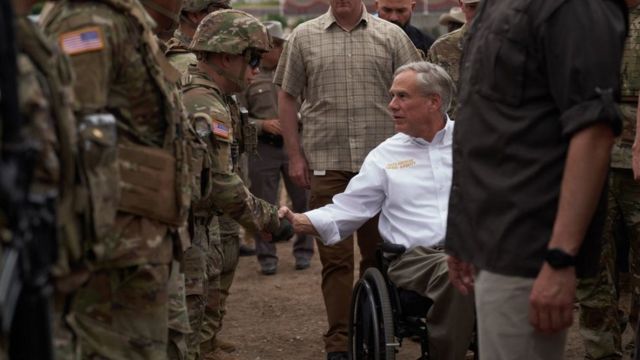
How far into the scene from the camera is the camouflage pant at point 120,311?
3746 millimetres

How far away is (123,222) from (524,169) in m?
1.25

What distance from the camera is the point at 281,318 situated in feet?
26.3

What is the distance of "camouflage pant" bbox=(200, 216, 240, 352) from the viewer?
20.1 feet

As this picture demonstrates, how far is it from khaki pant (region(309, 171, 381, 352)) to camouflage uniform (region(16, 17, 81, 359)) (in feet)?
11.3

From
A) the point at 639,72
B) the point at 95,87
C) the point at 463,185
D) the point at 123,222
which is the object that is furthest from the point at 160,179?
the point at 639,72

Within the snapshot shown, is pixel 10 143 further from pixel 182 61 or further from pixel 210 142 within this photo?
pixel 182 61

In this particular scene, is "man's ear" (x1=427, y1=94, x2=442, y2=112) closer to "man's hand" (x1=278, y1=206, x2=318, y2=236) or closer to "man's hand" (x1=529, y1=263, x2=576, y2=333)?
"man's hand" (x1=278, y1=206, x2=318, y2=236)

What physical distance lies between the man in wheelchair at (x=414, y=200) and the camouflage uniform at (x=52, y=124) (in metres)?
2.05

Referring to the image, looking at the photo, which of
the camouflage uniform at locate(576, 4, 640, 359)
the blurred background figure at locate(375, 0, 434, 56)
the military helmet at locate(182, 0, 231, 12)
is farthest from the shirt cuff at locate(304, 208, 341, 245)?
the blurred background figure at locate(375, 0, 434, 56)

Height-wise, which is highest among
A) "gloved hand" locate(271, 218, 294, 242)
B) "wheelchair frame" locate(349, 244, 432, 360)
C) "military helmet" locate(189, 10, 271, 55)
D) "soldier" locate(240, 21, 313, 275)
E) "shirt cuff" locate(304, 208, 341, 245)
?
"military helmet" locate(189, 10, 271, 55)

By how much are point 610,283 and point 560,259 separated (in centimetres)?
294

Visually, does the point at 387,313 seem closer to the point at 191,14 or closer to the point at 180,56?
the point at 180,56

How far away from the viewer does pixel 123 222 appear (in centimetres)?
365

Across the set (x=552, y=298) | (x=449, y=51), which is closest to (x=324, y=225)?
(x=449, y=51)
